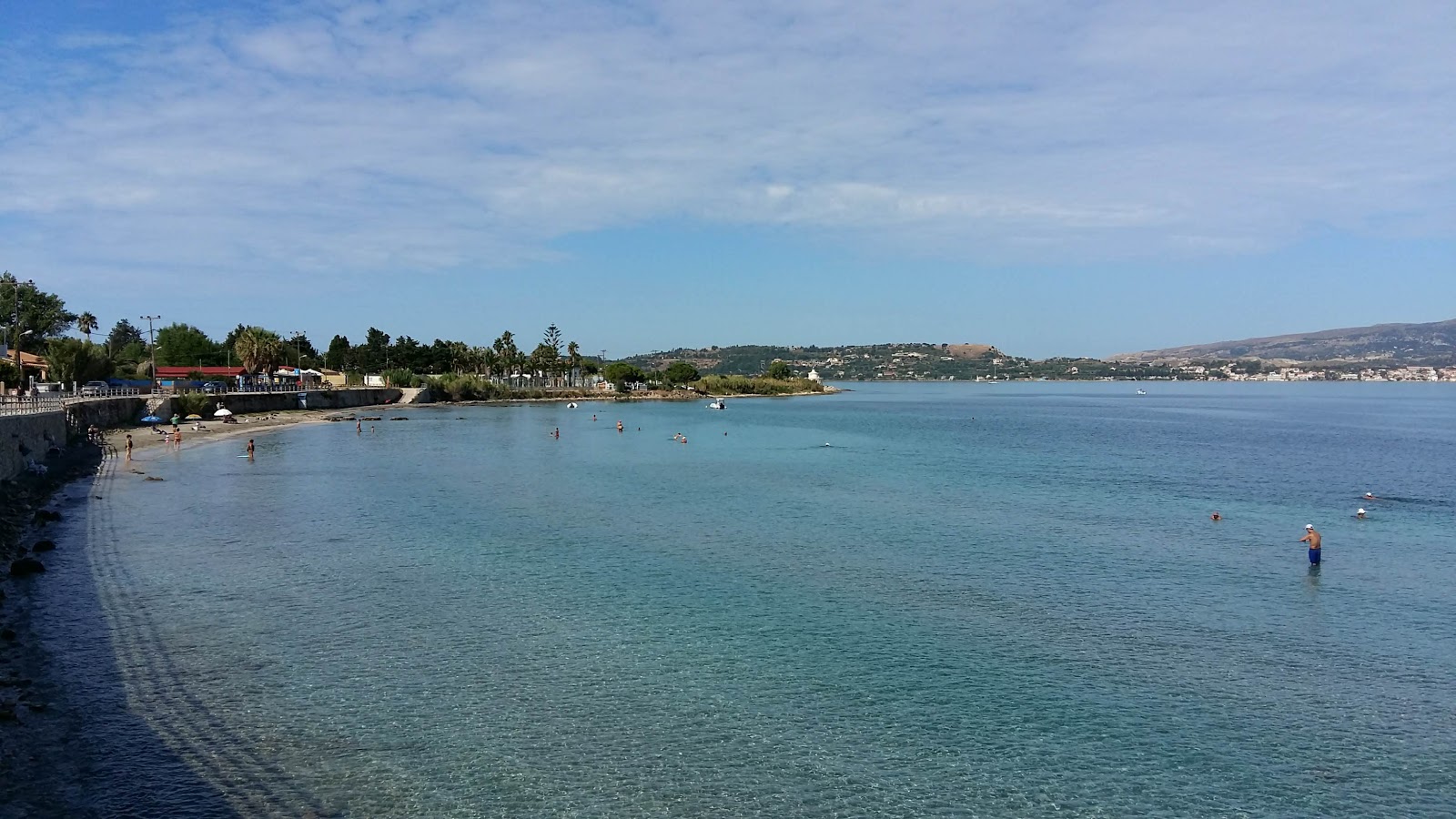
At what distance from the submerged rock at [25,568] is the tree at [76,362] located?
196 ft

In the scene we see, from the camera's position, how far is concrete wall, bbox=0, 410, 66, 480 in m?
36.2

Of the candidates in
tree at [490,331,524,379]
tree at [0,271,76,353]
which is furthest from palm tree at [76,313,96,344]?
tree at [490,331,524,379]

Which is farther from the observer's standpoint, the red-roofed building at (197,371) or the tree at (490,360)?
the tree at (490,360)

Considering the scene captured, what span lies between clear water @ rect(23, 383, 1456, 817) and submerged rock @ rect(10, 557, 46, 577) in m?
0.86

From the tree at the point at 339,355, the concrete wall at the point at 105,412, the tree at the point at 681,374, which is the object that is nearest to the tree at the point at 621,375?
the tree at the point at 681,374

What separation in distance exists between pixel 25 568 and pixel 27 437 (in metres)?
22.8

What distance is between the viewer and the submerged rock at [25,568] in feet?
75.1

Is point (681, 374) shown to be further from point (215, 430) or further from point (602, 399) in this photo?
point (215, 430)

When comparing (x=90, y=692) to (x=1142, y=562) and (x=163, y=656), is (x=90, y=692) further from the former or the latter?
(x=1142, y=562)

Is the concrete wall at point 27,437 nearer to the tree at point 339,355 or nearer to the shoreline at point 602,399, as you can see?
the shoreline at point 602,399

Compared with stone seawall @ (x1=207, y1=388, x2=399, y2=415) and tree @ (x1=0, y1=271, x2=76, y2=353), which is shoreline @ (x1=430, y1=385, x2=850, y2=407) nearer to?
stone seawall @ (x1=207, y1=388, x2=399, y2=415)

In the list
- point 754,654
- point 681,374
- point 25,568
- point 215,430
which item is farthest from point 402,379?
point 754,654

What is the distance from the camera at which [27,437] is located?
41625 mm

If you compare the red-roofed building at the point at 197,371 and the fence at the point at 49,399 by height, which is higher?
the red-roofed building at the point at 197,371
